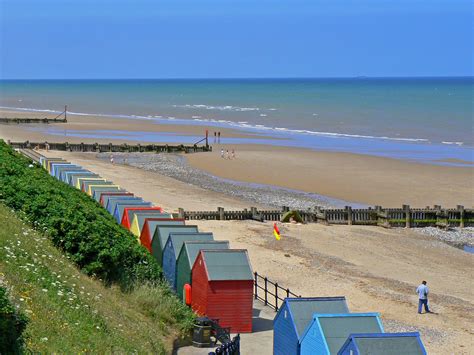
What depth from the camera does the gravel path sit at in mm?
45062

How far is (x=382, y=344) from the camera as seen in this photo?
46.7ft

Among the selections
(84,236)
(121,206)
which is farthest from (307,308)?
(121,206)

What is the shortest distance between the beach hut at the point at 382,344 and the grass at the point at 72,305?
335cm

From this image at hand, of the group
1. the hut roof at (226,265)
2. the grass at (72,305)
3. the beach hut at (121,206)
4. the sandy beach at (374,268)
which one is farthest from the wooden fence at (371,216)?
the grass at (72,305)

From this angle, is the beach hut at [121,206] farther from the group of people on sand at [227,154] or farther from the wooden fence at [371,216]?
the group of people on sand at [227,154]

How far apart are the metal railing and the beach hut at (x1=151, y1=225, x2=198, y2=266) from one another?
2279mm

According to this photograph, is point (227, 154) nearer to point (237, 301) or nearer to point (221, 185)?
point (221, 185)

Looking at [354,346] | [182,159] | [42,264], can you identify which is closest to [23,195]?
[42,264]

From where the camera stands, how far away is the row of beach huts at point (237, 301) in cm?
1448

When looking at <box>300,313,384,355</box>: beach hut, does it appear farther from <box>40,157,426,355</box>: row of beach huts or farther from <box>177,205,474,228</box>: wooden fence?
<box>177,205,474,228</box>: wooden fence

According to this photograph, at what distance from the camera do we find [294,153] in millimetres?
68750

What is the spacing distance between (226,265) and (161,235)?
3.94 meters

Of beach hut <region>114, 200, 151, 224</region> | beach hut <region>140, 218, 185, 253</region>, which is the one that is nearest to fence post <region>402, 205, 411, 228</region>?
beach hut <region>114, 200, 151, 224</region>

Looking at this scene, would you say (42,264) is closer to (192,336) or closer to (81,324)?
(81,324)
